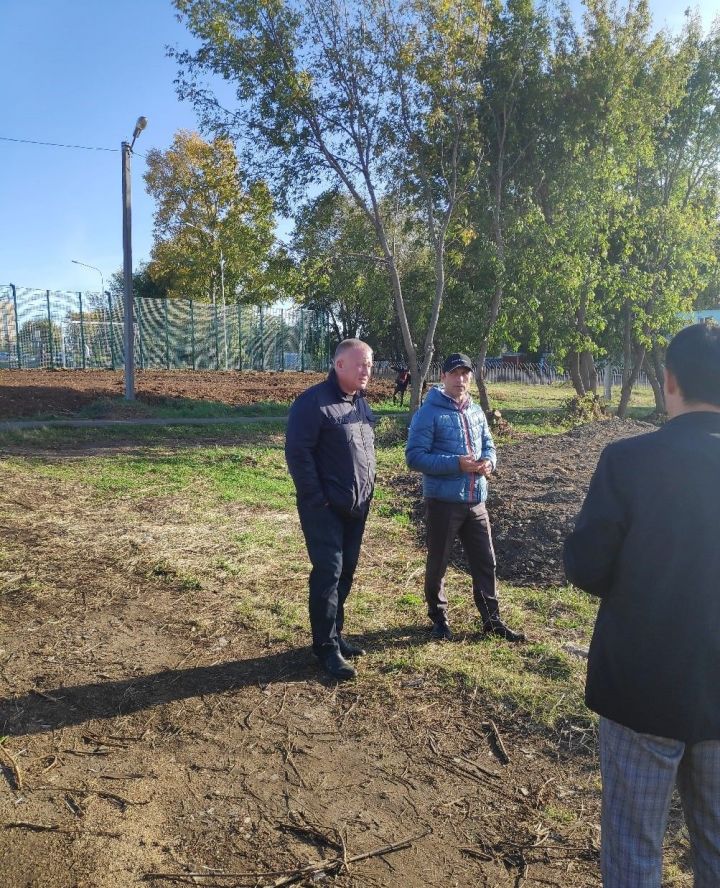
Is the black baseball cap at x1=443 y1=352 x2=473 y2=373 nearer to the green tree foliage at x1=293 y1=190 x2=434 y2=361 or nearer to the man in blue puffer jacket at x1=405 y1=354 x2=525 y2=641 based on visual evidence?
the man in blue puffer jacket at x1=405 y1=354 x2=525 y2=641

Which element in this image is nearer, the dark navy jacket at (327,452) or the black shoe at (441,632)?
the dark navy jacket at (327,452)

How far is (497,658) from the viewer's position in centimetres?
472

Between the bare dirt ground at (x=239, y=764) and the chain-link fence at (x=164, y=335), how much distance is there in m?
24.3

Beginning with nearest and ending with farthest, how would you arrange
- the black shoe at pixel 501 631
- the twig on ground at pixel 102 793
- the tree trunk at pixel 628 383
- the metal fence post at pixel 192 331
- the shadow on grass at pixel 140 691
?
the twig on ground at pixel 102 793, the shadow on grass at pixel 140 691, the black shoe at pixel 501 631, the tree trunk at pixel 628 383, the metal fence post at pixel 192 331

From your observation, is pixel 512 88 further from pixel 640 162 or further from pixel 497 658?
pixel 497 658

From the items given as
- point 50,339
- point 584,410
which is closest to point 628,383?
point 584,410

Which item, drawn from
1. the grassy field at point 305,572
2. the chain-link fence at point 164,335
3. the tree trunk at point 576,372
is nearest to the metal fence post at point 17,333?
the chain-link fence at point 164,335

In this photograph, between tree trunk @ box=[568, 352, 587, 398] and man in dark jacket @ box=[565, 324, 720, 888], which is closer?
man in dark jacket @ box=[565, 324, 720, 888]

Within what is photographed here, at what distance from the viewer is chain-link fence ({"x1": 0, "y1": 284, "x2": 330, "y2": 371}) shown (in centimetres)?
2747

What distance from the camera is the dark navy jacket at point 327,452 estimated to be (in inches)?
171

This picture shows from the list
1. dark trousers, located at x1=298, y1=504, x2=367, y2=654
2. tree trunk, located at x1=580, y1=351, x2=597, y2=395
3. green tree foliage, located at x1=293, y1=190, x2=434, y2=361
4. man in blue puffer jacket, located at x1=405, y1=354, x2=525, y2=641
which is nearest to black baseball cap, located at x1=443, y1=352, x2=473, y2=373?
man in blue puffer jacket, located at x1=405, y1=354, x2=525, y2=641

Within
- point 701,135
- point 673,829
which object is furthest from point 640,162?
point 673,829

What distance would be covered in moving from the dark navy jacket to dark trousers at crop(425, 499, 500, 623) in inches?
25.7

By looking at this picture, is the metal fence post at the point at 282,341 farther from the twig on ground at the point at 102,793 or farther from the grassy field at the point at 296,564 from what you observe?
the twig on ground at the point at 102,793
